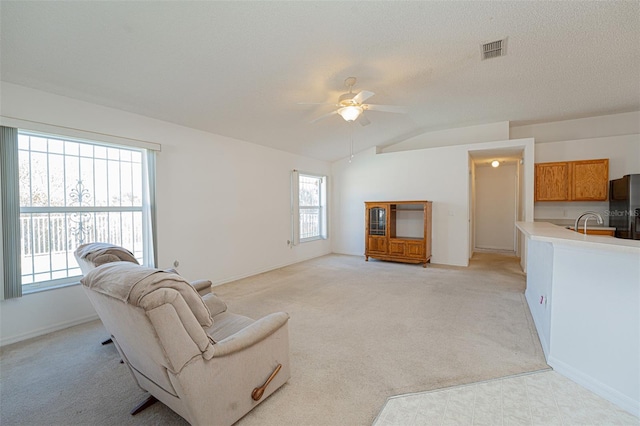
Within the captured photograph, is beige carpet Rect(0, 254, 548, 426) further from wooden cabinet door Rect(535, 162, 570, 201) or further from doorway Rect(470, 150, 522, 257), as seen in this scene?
doorway Rect(470, 150, 522, 257)

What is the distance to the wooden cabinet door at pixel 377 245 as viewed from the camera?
20.2 feet

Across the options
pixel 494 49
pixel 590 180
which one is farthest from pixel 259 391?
pixel 590 180

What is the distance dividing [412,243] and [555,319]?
12.0ft

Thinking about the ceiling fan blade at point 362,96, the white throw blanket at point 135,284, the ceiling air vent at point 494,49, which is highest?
the ceiling air vent at point 494,49

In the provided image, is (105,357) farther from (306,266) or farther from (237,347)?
(306,266)

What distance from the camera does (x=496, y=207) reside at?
761 centimetres

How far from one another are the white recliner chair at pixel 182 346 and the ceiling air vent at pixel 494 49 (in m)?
3.52

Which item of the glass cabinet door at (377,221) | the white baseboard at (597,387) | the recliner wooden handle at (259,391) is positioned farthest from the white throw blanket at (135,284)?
the glass cabinet door at (377,221)

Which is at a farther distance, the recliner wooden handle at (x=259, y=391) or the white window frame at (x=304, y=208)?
the white window frame at (x=304, y=208)

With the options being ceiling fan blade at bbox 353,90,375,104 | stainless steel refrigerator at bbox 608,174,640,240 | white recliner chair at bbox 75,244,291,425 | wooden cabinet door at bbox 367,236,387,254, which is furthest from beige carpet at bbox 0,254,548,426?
ceiling fan blade at bbox 353,90,375,104

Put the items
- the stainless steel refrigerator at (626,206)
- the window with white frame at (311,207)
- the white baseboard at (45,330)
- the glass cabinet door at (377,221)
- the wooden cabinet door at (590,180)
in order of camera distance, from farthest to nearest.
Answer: the window with white frame at (311,207)
the glass cabinet door at (377,221)
the wooden cabinet door at (590,180)
the stainless steel refrigerator at (626,206)
the white baseboard at (45,330)

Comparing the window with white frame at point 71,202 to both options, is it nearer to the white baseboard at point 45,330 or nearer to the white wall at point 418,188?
the white baseboard at point 45,330

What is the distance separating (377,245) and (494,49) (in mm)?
4219

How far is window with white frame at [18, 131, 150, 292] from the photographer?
9.24ft
